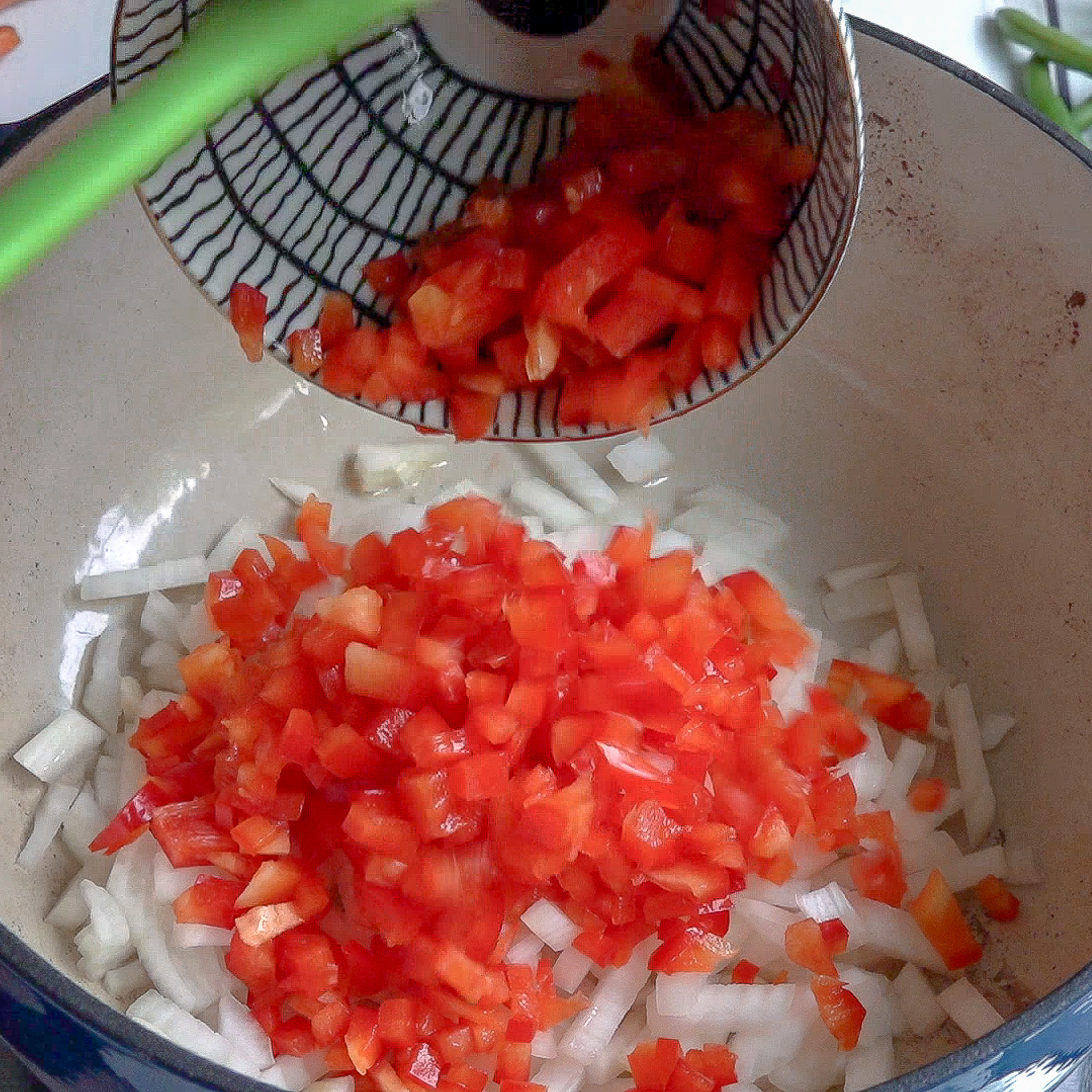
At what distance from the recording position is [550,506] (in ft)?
5.07

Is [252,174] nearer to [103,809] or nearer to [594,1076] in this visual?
[103,809]

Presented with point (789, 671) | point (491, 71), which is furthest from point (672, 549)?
point (491, 71)

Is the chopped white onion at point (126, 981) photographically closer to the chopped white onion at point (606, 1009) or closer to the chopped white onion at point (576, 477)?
the chopped white onion at point (606, 1009)

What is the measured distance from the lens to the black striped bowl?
1.08 m

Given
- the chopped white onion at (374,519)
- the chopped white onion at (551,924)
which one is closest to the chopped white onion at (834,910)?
the chopped white onion at (551,924)

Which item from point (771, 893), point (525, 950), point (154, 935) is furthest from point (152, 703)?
point (771, 893)

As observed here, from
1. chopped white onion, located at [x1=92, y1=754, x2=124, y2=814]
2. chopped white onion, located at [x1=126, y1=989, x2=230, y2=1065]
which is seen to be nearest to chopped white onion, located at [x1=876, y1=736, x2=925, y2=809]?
chopped white onion, located at [x1=126, y1=989, x2=230, y2=1065]

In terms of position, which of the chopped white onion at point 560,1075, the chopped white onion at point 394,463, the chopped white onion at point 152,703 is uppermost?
the chopped white onion at point 152,703

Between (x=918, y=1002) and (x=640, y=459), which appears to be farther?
(x=640, y=459)

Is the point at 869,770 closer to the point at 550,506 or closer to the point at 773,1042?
the point at 773,1042

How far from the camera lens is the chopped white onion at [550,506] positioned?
1.54 meters

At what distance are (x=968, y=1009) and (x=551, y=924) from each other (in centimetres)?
41

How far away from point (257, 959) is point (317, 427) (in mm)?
704

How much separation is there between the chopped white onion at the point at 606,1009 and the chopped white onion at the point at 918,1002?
0.25m
